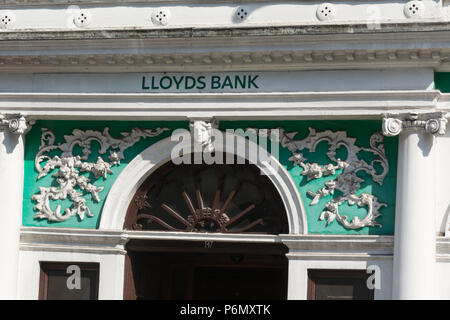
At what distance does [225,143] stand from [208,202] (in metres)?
0.92

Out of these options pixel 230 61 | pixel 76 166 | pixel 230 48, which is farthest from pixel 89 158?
pixel 230 48

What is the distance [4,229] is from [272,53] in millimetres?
4621

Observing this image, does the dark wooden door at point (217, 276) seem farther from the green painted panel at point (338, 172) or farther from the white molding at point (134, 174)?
the green painted panel at point (338, 172)

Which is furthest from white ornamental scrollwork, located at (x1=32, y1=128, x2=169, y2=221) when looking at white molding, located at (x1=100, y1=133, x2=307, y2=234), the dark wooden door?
the dark wooden door

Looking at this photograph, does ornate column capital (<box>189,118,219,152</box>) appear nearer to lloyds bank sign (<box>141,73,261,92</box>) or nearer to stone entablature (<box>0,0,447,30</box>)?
lloyds bank sign (<box>141,73,261,92</box>)

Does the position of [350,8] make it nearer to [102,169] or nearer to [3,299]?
[102,169]

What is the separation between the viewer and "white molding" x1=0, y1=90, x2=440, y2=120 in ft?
52.3

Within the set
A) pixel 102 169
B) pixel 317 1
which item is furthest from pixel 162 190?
pixel 317 1

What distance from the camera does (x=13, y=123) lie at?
17109 millimetres

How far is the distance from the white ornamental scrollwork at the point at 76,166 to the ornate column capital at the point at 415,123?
328cm

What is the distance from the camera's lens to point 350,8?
54.0 feet

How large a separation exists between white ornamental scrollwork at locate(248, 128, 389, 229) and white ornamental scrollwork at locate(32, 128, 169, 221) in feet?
7.11

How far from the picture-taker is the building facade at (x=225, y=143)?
15.9 meters

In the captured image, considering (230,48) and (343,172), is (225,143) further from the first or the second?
(343,172)
